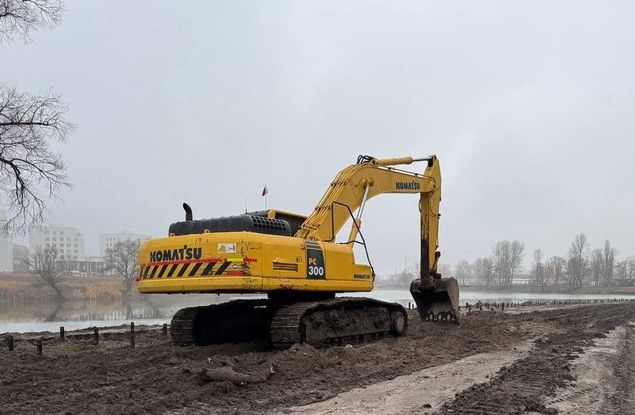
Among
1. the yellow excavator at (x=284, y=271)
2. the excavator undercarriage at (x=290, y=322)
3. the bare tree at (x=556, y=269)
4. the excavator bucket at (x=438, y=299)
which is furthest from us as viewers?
the bare tree at (x=556, y=269)

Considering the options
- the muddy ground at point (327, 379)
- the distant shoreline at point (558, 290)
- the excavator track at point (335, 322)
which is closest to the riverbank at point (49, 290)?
the muddy ground at point (327, 379)

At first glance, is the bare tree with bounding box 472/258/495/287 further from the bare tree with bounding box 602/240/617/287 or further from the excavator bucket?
the excavator bucket

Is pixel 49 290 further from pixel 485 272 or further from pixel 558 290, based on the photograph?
pixel 485 272

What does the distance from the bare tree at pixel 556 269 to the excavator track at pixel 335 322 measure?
10867 centimetres

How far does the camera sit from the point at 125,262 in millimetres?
57562

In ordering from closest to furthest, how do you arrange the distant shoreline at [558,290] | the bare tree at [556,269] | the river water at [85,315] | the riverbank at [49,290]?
1. the river water at [85,315]
2. the riverbank at [49,290]
3. the distant shoreline at [558,290]
4. the bare tree at [556,269]

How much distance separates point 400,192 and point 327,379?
7.02 meters

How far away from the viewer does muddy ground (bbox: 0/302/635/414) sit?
21.8 feet

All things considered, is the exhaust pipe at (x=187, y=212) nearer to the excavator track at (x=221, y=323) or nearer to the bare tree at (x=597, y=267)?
the excavator track at (x=221, y=323)

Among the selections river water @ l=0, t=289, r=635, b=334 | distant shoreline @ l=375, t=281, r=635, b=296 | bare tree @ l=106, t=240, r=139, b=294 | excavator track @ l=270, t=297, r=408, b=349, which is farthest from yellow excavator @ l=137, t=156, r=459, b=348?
distant shoreline @ l=375, t=281, r=635, b=296

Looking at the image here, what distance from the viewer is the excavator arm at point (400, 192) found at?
12.0 meters

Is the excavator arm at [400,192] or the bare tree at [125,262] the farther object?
the bare tree at [125,262]

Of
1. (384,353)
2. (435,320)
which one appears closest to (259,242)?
(384,353)

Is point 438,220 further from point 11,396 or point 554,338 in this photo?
point 11,396
